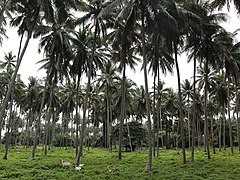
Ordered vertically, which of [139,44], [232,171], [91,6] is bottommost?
[232,171]

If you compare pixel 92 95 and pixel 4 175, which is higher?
pixel 92 95

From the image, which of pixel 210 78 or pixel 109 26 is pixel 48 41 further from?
pixel 210 78

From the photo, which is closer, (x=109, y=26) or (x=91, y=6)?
(x=91, y=6)

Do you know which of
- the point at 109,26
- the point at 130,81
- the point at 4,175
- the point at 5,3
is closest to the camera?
the point at 4,175

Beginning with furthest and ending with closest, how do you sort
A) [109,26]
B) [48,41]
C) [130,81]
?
[130,81], [48,41], [109,26]

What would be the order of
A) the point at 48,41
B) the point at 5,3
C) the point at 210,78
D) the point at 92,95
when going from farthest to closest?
the point at 92,95, the point at 210,78, the point at 48,41, the point at 5,3

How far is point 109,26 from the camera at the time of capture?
22.7m

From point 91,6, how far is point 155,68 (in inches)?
314

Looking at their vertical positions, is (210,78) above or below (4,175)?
above

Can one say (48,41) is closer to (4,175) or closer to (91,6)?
(91,6)

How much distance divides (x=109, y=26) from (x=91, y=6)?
2416 mm

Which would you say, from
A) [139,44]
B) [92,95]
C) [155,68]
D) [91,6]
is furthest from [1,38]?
[92,95]

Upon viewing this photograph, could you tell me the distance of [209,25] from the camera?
66.9ft

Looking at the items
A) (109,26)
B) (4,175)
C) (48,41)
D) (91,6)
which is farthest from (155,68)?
(4,175)
